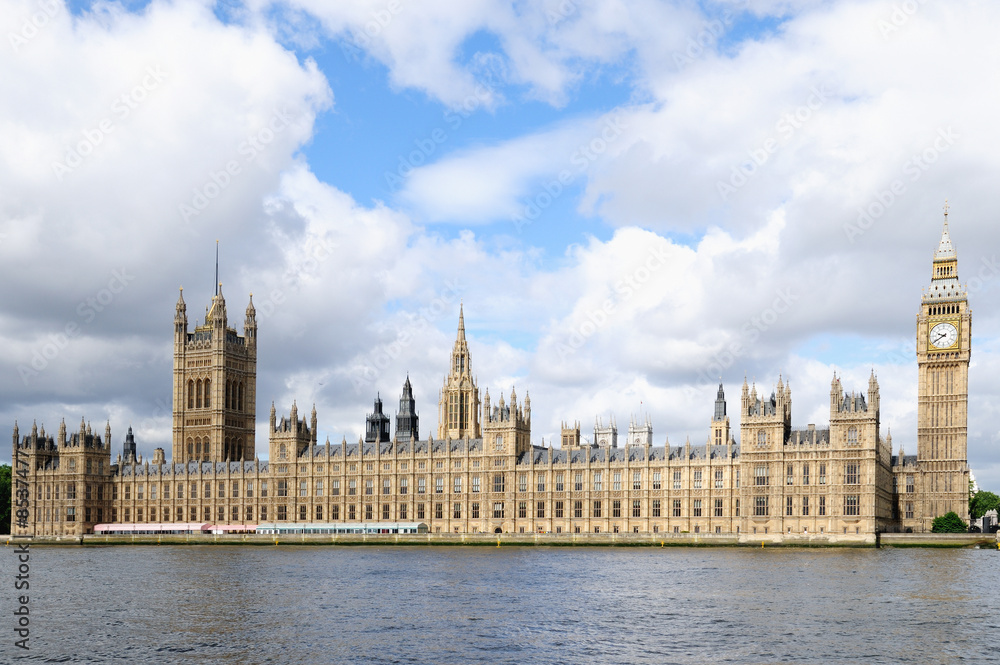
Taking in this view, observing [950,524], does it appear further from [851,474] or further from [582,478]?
[582,478]

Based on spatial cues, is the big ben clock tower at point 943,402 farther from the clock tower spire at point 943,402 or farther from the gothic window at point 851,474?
the gothic window at point 851,474

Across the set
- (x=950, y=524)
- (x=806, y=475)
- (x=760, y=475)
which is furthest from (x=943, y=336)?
(x=760, y=475)

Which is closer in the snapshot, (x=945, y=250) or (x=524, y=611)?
(x=524, y=611)

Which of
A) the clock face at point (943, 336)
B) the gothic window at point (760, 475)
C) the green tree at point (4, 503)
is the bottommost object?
the green tree at point (4, 503)

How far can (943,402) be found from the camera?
6132 inches

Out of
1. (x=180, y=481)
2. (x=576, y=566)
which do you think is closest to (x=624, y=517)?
(x=576, y=566)

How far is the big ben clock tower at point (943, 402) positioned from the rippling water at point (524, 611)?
4665 cm

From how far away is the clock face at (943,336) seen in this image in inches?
6171

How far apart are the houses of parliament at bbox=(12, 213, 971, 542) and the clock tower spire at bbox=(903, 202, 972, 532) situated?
7.7 inches

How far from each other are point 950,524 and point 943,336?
29.3 m

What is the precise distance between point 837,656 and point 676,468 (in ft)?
323

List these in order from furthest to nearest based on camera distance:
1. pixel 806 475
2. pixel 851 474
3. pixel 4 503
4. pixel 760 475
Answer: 1. pixel 4 503
2. pixel 760 475
3. pixel 806 475
4. pixel 851 474

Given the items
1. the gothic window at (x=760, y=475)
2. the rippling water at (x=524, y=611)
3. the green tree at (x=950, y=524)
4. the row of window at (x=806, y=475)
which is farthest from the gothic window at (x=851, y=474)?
the rippling water at (x=524, y=611)

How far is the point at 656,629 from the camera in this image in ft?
194
